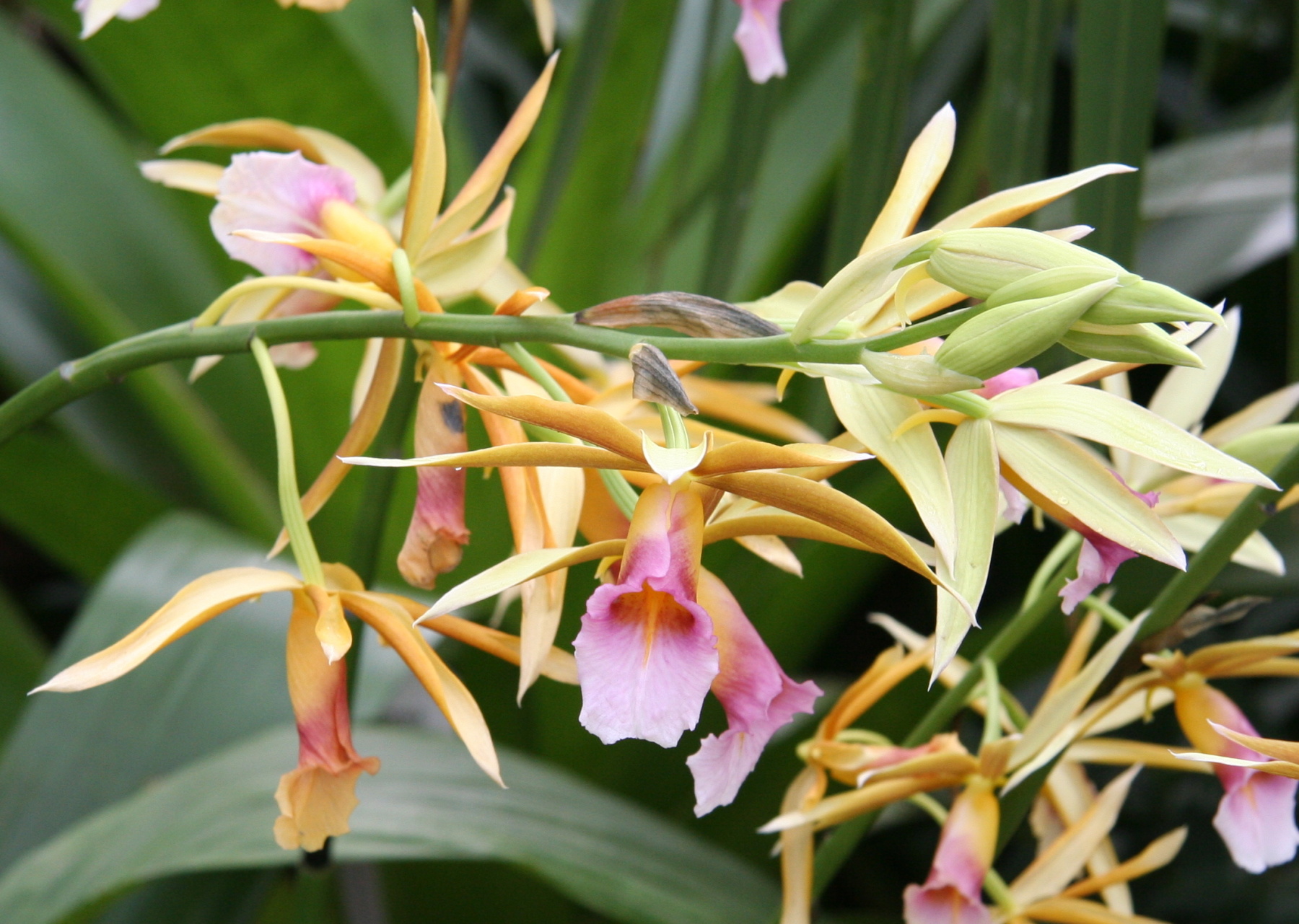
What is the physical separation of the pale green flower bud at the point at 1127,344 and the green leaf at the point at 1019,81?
27 centimetres

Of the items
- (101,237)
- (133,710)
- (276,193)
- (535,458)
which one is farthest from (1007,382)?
(101,237)

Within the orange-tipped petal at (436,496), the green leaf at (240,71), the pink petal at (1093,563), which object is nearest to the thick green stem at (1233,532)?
the pink petal at (1093,563)

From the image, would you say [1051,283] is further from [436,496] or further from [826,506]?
[436,496]

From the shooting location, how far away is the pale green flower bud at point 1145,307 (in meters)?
0.24

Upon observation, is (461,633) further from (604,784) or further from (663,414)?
(604,784)

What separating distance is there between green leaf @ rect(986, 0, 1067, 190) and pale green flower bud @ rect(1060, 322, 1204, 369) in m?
0.27

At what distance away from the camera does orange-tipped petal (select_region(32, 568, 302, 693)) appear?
0.97 ft

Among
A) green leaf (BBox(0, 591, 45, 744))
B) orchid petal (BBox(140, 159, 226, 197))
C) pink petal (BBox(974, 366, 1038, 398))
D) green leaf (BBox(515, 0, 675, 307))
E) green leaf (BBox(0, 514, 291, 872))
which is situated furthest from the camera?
green leaf (BBox(515, 0, 675, 307))

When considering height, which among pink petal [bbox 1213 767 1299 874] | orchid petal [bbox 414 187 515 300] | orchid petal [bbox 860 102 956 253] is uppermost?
orchid petal [bbox 414 187 515 300]

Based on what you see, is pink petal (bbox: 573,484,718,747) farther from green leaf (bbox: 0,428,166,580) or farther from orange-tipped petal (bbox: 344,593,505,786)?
green leaf (bbox: 0,428,166,580)

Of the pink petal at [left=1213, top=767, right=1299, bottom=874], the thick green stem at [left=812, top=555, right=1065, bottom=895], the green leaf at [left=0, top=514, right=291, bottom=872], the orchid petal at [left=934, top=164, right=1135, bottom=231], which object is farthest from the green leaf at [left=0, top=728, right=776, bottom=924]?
the orchid petal at [left=934, top=164, right=1135, bottom=231]

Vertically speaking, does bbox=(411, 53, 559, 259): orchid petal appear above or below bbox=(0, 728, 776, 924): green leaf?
above

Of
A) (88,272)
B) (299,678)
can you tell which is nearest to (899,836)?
(299,678)

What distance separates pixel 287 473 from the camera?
1.04ft
